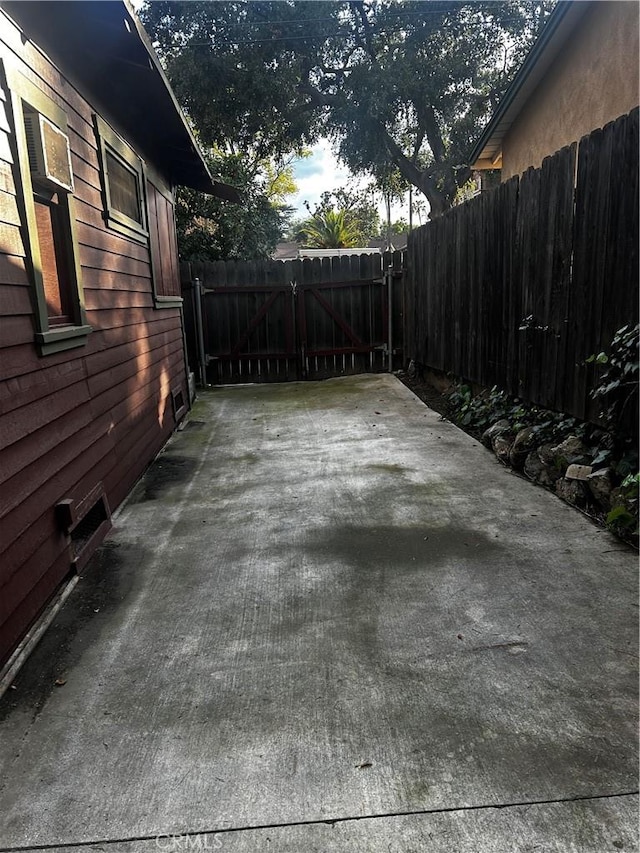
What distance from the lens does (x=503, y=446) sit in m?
4.53

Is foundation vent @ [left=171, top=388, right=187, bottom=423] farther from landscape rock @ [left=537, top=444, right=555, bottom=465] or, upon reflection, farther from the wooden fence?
landscape rock @ [left=537, top=444, right=555, bottom=465]

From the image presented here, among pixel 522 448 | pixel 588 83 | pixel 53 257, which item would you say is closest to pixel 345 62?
pixel 588 83

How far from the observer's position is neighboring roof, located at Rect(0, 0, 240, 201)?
3.07 meters

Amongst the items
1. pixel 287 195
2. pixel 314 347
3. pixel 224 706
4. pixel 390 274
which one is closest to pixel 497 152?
pixel 390 274

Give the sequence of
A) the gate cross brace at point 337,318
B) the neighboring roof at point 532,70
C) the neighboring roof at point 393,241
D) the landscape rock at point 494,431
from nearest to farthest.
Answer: the landscape rock at point 494,431, the neighboring roof at point 532,70, the gate cross brace at point 337,318, the neighboring roof at point 393,241

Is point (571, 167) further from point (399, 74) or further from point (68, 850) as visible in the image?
point (399, 74)

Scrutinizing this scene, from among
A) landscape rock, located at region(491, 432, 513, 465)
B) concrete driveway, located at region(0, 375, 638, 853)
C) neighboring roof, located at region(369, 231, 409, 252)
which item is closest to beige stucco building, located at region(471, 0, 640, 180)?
landscape rock, located at region(491, 432, 513, 465)

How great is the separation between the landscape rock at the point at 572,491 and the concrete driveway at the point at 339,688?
13 cm

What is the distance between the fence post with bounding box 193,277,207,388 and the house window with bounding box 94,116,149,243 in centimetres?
346

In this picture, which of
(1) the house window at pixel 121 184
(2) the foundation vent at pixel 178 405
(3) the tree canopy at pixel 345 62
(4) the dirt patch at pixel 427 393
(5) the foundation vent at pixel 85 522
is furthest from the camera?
(3) the tree canopy at pixel 345 62

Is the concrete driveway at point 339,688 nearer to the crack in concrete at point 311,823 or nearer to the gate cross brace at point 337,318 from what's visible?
the crack in concrete at point 311,823

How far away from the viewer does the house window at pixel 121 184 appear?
4.09 meters

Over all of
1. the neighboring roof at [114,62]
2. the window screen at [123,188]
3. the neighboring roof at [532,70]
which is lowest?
the window screen at [123,188]

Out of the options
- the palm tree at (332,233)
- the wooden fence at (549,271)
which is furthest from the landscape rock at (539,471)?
the palm tree at (332,233)
